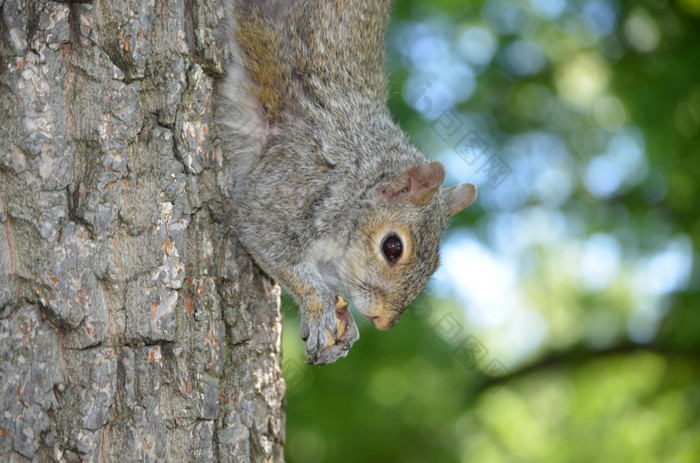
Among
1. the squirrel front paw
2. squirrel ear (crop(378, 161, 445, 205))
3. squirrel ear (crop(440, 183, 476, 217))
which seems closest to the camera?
the squirrel front paw

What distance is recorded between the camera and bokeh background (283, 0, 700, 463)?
369 cm

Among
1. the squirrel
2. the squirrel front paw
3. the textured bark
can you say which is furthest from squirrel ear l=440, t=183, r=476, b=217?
the textured bark

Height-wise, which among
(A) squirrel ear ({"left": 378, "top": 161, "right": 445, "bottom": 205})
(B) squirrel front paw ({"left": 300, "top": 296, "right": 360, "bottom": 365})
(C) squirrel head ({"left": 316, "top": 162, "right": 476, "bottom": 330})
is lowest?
(B) squirrel front paw ({"left": 300, "top": 296, "right": 360, "bottom": 365})

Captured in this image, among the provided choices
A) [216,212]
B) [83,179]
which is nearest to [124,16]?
[83,179]

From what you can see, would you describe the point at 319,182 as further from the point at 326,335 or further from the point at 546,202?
the point at 546,202

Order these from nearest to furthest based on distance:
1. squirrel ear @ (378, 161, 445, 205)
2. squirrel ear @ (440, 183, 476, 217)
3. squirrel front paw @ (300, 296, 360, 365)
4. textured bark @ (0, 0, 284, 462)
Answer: textured bark @ (0, 0, 284, 462) → squirrel front paw @ (300, 296, 360, 365) → squirrel ear @ (378, 161, 445, 205) → squirrel ear @ (440, 183, 476, 217)

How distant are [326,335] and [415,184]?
594 millimetres

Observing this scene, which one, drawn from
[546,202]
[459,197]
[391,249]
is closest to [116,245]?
[391,249]

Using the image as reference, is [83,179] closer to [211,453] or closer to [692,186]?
[211,453]

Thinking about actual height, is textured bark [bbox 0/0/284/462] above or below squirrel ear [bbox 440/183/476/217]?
below

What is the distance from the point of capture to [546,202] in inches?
174

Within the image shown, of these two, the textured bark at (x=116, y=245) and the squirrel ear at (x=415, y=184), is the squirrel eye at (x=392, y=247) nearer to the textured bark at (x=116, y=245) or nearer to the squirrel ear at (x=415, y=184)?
the squirrel ear at (x=415, y=184)

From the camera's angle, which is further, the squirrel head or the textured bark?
the squirrel head

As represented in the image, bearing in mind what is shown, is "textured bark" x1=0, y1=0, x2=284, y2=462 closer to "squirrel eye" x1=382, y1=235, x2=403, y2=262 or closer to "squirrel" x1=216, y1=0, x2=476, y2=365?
"squirrel" x1=216, y1=0, x2=476, y2=365
